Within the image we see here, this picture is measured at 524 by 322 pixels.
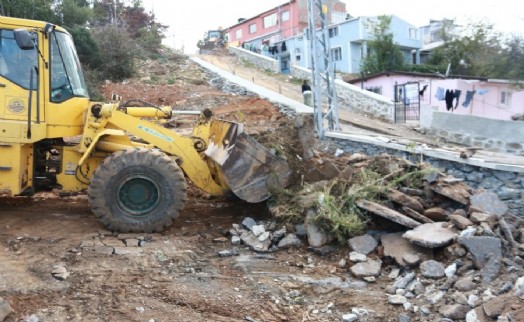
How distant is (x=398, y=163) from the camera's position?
7809 millimetres

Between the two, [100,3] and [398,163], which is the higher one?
[100,3]

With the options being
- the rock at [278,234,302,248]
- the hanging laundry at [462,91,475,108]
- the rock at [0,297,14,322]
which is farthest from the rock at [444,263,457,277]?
the hanging laundry at [462,91,475,108]

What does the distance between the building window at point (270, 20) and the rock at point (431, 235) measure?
46171 millimetres

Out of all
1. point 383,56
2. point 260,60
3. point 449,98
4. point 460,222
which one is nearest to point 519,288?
point 460,222

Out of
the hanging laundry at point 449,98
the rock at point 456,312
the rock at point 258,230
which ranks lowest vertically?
the rock at point 456,312

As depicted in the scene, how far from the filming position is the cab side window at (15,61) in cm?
644

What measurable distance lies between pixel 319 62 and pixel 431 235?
23.0ft

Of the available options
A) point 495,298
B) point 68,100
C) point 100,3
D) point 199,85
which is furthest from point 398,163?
point 100,3

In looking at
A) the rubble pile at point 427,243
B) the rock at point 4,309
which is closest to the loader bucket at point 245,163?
the rubble pile at point 427,243

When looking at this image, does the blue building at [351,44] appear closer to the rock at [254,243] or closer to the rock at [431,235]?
the rock at [254,243]

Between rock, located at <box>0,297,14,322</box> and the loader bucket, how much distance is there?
3.25 meters

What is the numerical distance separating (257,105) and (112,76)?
9352mm

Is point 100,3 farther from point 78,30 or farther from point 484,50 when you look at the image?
point 484,50

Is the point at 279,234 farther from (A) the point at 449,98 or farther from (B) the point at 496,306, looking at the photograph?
(A) the point at 449,98
